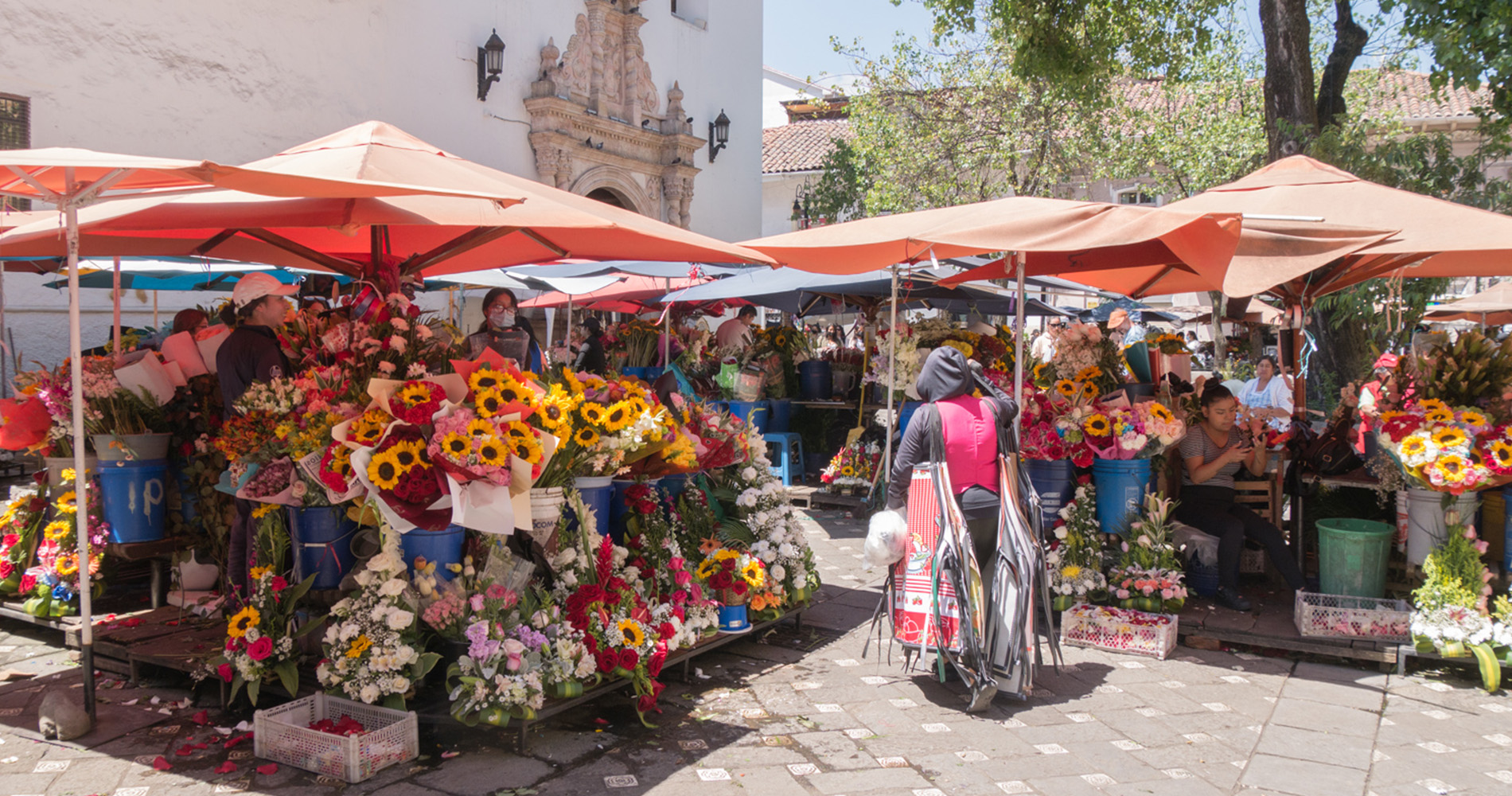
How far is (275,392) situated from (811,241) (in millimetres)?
2890

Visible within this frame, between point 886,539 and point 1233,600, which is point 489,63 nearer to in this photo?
point 886,539

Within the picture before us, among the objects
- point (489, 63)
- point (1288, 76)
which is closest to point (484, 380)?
point (1288, 76)

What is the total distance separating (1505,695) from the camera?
4.70 m

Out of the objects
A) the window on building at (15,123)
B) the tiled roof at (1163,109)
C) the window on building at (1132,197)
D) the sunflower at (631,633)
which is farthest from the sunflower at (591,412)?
the window on building at (1132,197)

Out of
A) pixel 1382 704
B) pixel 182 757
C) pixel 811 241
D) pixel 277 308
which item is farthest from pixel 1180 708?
pixel 277 308

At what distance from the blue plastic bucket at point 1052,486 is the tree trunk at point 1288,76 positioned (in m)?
5.22

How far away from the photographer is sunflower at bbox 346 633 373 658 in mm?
3732

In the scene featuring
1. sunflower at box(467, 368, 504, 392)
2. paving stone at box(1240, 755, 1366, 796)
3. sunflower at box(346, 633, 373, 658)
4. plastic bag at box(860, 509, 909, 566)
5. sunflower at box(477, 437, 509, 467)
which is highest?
sunflower at box(467, 368, 504, 392)

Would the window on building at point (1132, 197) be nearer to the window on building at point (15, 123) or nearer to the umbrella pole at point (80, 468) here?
the window on building at point (15, 123)

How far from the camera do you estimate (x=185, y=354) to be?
5.23 metres

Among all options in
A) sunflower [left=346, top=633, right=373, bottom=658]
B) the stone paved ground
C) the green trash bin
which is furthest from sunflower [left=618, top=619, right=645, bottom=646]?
the green trash bin

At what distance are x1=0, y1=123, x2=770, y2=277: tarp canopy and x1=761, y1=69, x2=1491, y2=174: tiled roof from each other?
16.2 meters

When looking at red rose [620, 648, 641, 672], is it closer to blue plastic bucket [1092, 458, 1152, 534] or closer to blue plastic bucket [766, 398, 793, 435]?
blue plastic bucket [1092, 458, 1152, 534]

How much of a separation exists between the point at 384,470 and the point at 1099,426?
12.2 ft
